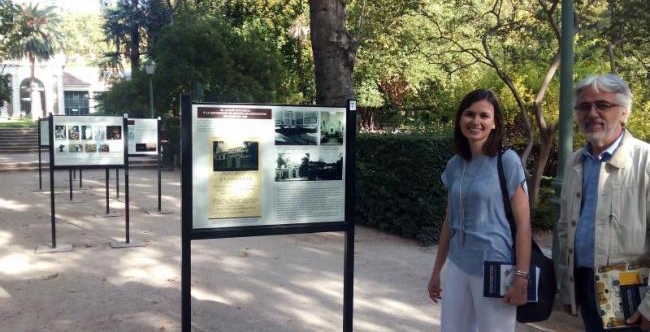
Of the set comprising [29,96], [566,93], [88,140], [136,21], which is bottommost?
[88,140]

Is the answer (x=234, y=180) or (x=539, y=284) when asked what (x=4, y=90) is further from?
(x=539, y=284)

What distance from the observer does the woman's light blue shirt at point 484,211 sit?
2695 millimetres

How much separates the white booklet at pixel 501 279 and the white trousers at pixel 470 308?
8 centimetres

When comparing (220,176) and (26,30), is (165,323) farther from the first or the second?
(26,30)

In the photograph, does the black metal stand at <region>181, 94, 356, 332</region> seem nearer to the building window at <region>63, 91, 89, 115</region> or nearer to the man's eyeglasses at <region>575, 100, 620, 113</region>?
the man's eyeglasses at <region>575, 100, 620, 113</region>

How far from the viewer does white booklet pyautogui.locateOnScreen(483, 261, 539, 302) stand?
8.68ft

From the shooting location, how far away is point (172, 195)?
13.5m

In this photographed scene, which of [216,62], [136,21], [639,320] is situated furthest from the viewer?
[136,21]

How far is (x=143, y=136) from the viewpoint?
39.1 feet

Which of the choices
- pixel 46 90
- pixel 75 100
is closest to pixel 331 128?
pixel 46 90

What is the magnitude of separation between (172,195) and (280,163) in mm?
10125

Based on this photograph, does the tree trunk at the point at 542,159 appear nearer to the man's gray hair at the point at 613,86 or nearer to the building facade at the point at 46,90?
the man's gray hair at the point at 613,86

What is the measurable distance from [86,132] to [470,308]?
23.2 feet

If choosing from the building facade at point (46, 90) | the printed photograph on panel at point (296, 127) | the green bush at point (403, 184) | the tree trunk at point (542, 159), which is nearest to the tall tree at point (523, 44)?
the tree trunk at point (542, 159)
